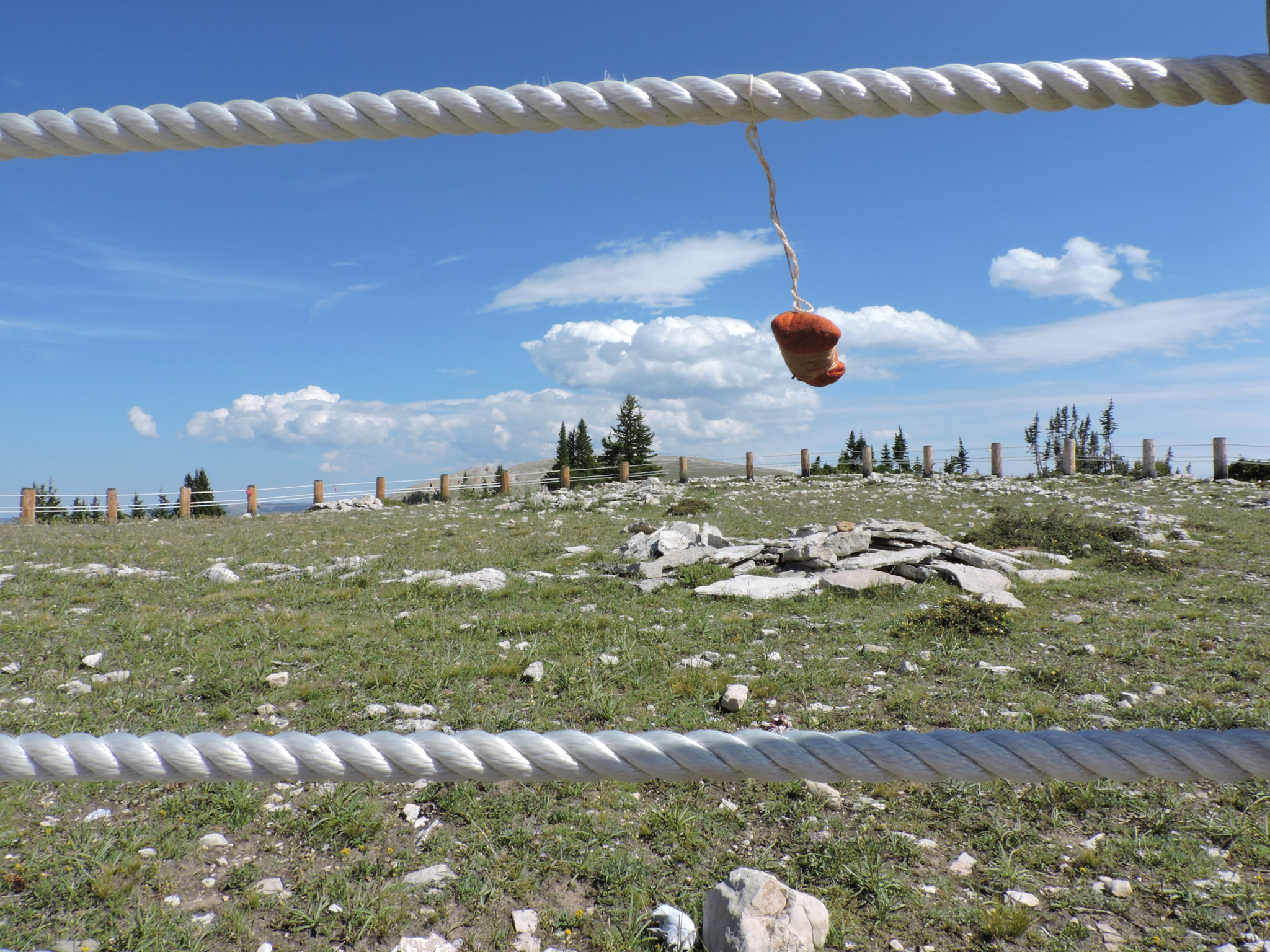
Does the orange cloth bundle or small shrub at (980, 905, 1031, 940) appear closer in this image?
the orange cloth bundle

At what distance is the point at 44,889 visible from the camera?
2.82 m

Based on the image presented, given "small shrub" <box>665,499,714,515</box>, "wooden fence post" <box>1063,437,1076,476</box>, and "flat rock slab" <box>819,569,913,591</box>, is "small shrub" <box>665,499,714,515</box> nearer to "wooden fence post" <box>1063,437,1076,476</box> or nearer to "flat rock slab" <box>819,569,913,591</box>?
"flat rock slab" <box>819,569,913,591</box>

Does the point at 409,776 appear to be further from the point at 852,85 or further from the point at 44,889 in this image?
the point at 44,889

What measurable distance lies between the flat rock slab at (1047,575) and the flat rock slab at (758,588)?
2.88 metres

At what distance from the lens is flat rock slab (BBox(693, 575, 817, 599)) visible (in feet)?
24.7

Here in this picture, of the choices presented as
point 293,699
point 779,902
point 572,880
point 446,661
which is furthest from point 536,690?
point 779,902

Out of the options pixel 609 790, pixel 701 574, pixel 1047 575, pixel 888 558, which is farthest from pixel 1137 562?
pixel 609 790

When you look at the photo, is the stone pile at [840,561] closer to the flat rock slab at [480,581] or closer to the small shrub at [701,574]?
the small shrub at [701,574]

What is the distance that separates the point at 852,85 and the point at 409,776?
1.83 m

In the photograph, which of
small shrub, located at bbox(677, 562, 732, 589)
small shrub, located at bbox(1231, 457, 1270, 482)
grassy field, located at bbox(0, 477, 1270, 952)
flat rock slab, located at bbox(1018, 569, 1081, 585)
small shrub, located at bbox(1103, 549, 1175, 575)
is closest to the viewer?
grassy field, located at bbox(0, 477, 1270, 952)

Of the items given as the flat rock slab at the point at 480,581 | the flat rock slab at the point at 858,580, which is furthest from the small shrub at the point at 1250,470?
the flat rock slab at the point at 480,581

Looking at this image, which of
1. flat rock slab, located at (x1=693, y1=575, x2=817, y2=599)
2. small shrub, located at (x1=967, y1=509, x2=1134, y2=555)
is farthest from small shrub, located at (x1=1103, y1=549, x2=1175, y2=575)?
flat rock slab, located at (x1=693, y1=575, x2=817, y2=599)

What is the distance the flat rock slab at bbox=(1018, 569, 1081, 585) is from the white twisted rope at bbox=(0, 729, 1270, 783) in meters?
7.88

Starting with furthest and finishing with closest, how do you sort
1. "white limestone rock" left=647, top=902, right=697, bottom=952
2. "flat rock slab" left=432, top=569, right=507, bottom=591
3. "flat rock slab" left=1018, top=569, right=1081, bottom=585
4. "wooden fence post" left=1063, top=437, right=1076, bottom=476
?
"wooden fence post" left=1063, top=437, right=1076, bottom=476 → "flat rock slab" left=1018, top=569, right=1081, bottom=585 → "flat rock slab" left=432, top=569, right=507, bottom=591 → "white limestone rock" left=647, top=902, right=697, bottom=952
